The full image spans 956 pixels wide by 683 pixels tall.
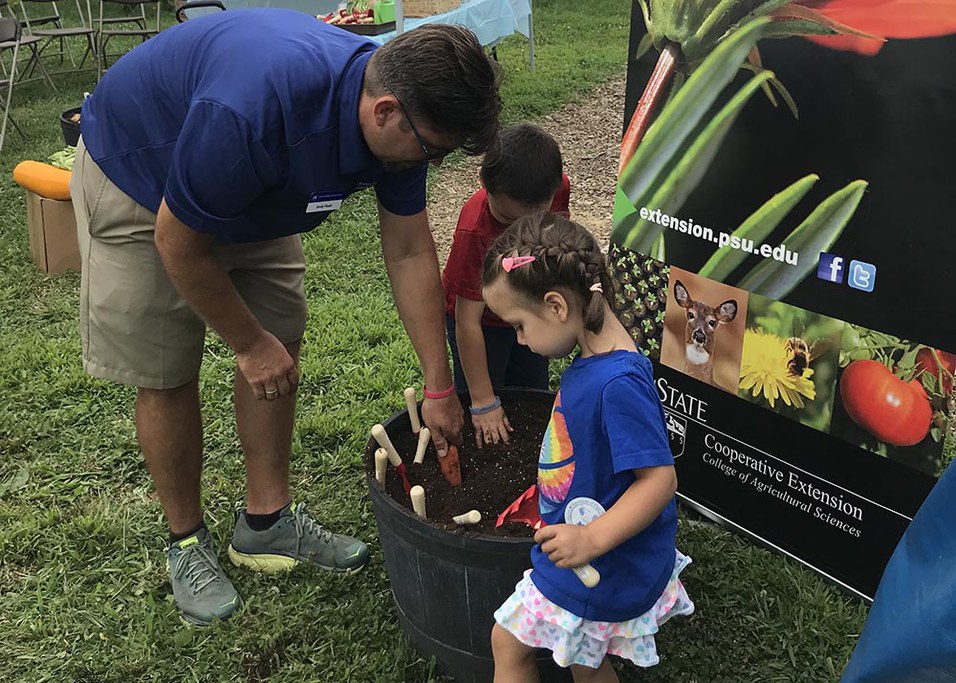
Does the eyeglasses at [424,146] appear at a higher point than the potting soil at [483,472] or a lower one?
higher

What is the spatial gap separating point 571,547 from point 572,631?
21 centimetres

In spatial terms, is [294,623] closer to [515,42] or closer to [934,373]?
[934,373]

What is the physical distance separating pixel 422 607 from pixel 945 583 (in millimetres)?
1287

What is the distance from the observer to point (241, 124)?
166cm

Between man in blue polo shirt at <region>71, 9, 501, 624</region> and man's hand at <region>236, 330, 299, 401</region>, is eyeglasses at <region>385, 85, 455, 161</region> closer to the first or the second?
man in blue polo shirt at <region>71, 9, 501, 624</region>

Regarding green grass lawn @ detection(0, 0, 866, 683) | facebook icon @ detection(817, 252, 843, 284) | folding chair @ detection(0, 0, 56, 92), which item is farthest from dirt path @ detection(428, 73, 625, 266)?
folding chair @ detection(0, 0, 56, 92)

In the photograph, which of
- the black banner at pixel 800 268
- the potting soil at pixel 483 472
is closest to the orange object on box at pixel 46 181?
the potting soil at pixel 483 472

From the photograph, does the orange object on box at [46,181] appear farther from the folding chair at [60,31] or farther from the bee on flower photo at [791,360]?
the folding chair at [60,31]

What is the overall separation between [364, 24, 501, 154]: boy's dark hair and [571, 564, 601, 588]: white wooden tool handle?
0.84 m

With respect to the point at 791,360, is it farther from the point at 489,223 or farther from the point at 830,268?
the point at 489,223

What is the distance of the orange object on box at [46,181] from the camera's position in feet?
15.5

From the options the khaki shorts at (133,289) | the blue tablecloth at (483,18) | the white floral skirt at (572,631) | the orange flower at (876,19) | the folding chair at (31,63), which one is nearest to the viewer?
the white floral skirt at (572,631)

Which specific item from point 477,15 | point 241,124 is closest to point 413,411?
point 241,124

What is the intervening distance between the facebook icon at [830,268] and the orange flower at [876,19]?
0.46 metres
